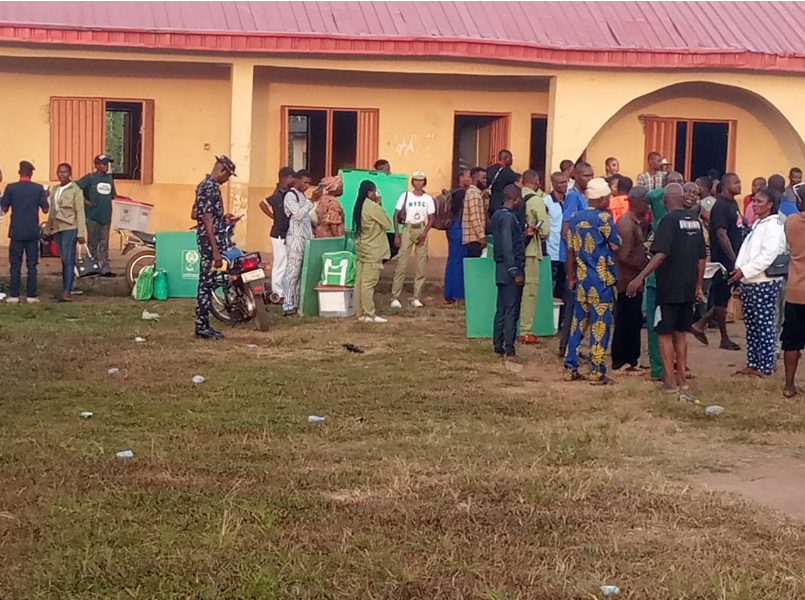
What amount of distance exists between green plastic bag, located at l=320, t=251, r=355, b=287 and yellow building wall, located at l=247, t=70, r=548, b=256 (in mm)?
5350

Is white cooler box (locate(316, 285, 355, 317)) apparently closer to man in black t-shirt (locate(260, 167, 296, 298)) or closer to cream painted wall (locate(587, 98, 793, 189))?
man in black t-shirt (locate(260, 167, 296, 298))

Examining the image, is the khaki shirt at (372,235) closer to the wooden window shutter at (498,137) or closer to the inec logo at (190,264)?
the inec logo at (190,264)

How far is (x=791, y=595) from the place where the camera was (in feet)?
16.1

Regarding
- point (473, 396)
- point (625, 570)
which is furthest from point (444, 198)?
point (625, 570)

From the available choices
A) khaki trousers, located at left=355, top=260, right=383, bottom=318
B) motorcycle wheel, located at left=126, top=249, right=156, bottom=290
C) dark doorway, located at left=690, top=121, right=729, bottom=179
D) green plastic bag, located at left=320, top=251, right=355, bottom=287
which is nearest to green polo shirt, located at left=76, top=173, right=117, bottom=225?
motorcycle wheel, located at left=126, top=249, right=156, bottom=290

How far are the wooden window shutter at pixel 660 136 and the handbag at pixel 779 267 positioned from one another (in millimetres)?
9197

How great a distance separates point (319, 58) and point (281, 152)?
5.64 feet

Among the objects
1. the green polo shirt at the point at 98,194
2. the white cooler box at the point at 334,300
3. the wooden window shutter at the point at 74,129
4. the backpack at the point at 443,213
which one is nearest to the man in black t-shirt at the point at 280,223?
the white cooler box at the point at 334,300

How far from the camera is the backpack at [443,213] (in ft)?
48.6

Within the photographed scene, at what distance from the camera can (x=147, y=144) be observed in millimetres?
18375

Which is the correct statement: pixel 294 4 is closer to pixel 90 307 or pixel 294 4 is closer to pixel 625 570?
pixel 90 307

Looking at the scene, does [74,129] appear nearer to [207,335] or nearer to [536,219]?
[207,335]

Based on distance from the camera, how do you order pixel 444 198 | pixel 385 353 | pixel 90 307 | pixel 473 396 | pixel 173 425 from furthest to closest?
pixel 444 198, pixel 90 307, pixel 385 353, pixel 473 396, pixel 173 425

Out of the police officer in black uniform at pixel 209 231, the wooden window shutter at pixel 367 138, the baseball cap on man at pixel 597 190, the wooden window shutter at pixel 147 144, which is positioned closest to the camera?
the baseball cap on man at pixel 597 190
